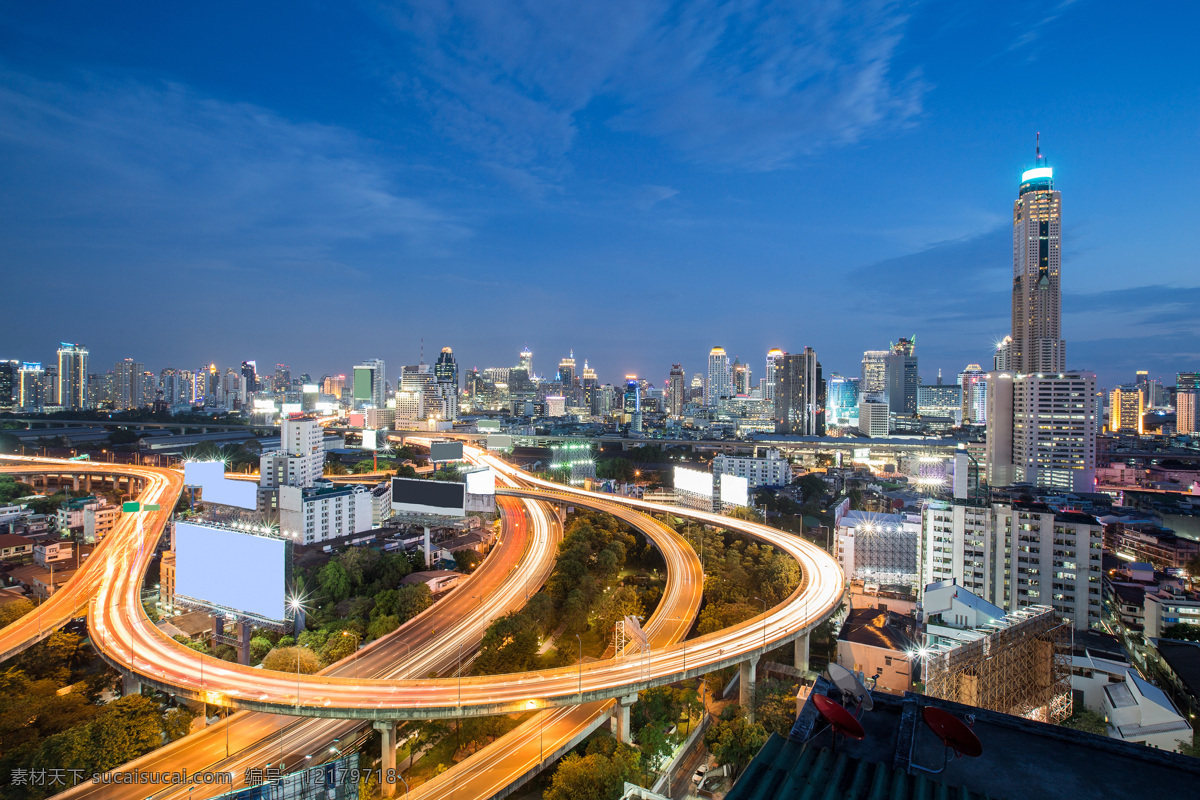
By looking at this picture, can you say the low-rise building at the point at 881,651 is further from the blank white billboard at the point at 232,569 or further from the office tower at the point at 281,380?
the office tower at the point at 281,380

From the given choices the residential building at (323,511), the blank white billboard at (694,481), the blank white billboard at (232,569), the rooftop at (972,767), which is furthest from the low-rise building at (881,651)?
the residential building at (323,511)

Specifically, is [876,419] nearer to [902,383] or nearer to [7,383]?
[902,383]

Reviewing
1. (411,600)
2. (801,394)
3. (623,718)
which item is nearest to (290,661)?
(411,600)

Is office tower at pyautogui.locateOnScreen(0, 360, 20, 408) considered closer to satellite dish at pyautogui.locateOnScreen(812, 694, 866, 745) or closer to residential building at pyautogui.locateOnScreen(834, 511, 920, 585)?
residential building at pyautogui.locateOnScreen(834, 511, 920, 585)

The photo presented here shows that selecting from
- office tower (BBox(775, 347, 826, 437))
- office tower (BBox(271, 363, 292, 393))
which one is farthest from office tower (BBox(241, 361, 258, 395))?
office tower (BBox(775, 347, 826, 437))

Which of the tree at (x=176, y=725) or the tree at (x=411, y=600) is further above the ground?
the tree at (x=411, y=600)
